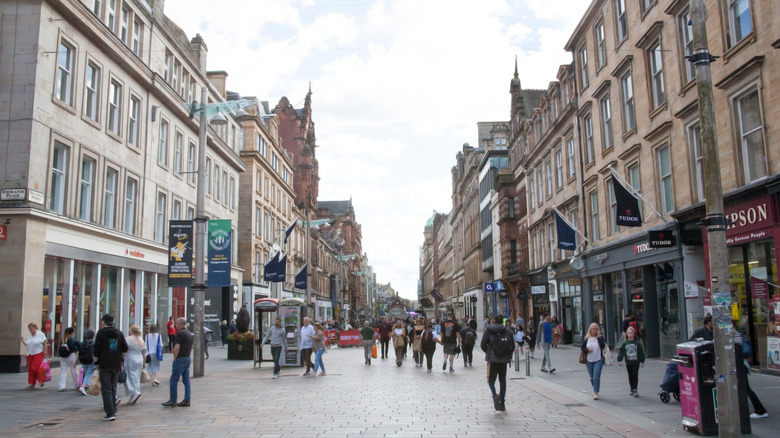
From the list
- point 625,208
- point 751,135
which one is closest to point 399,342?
point 625,208

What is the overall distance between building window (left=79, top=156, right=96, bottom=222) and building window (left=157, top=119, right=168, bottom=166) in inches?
280

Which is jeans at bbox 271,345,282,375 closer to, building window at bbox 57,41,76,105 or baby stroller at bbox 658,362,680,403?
baby stroller at bbox 658,362,680,403

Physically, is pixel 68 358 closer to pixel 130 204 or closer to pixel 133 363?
pixel 133 363

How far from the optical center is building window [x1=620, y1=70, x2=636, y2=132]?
76.8 ft

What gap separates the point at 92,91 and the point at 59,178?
13.4 ft

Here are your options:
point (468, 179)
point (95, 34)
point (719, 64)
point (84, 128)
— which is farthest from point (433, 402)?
point (468, 179)

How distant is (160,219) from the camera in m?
30.9

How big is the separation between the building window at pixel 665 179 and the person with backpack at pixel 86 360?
698 inches

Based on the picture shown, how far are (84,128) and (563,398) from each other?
61.8ft

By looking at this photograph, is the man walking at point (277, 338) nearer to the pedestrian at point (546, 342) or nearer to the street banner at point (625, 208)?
the pedestrian at point (546, 342)

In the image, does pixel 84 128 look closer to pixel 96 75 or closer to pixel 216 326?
pixel 96 75

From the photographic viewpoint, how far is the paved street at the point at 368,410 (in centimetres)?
927

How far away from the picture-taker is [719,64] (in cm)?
1667

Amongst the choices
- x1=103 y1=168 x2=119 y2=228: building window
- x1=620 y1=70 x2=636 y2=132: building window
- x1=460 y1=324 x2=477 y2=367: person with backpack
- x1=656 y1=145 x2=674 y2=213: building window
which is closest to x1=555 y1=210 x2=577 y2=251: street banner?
x1=620 y1=70 x2=636 y2=132: building window
